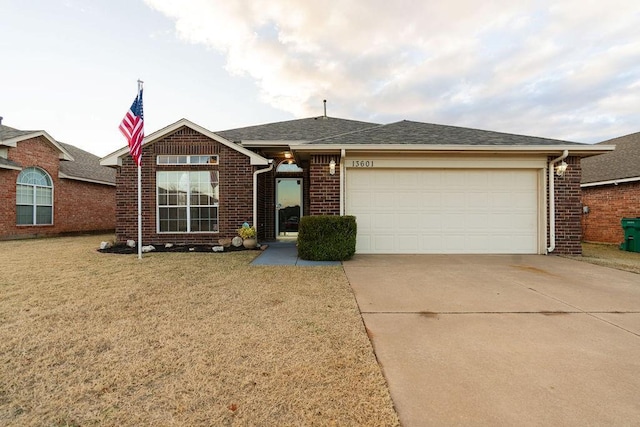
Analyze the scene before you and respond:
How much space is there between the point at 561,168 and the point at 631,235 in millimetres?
4480

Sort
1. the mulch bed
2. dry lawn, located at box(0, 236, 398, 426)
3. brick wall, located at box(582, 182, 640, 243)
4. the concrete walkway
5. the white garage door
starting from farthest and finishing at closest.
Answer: brick wall, located at box(582, 182, 640, 243) < the mulch bed < the white garage door < the concrete walkway < dry lawn, located at box(0, 236, 398, 426)

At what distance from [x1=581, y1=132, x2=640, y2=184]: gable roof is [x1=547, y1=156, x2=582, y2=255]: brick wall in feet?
15.1

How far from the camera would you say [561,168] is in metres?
7.44

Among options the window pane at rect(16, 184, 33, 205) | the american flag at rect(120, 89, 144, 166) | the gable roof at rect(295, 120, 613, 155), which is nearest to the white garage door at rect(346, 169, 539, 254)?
the gable roof at rect(295, 120, 613, 155)

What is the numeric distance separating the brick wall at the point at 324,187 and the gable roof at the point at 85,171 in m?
13.3

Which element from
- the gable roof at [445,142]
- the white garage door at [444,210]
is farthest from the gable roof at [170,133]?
the white garage door at [444,210]

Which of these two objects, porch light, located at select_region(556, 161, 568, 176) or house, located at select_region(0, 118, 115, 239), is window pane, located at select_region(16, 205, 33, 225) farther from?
porch light, located at select_region(556, 161, 568, 176)

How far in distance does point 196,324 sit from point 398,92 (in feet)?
52.7

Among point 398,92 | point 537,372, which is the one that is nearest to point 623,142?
point 398,92

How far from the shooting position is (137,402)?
5.90 feet

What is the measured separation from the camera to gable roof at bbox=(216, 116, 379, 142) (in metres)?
10.5

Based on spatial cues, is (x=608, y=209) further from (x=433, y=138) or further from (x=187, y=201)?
(x=187, y=201)

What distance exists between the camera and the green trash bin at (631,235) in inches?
353

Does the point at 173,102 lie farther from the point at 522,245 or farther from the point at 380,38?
the point at 522,245
